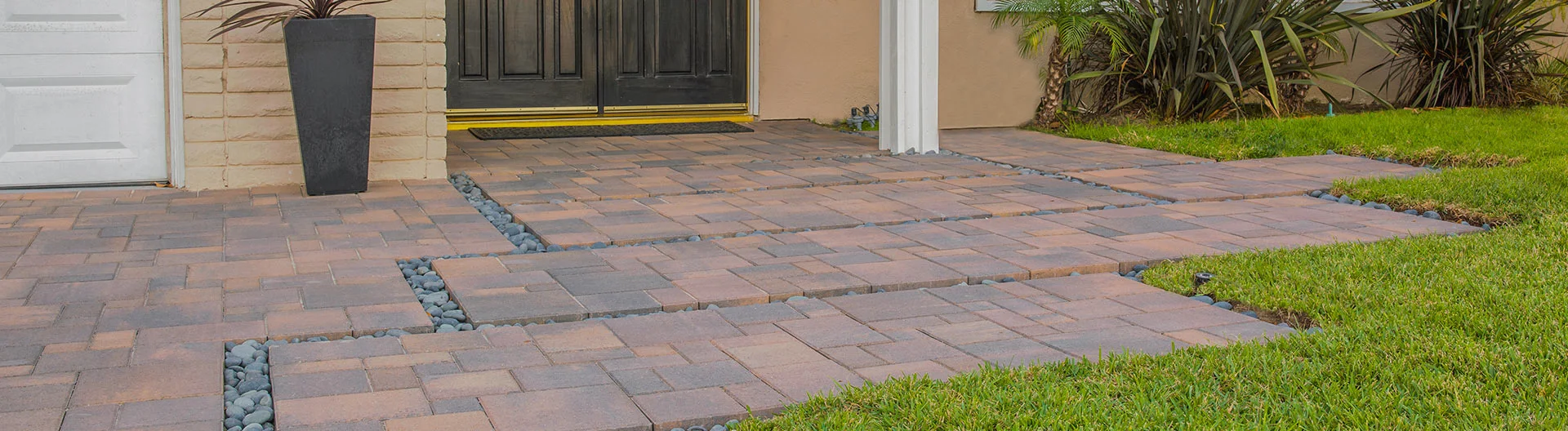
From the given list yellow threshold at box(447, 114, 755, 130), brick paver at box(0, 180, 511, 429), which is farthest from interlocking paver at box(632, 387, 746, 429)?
yellow threshold at box(447, 114, 755, 130)

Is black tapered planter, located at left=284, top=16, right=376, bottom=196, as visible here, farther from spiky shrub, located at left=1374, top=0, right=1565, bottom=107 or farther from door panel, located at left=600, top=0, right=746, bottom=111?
spiky shrub, located at left=1374, top=0, right=1565, bottom=107

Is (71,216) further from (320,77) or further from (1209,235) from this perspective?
(1209,235)

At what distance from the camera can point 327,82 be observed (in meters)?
5.30

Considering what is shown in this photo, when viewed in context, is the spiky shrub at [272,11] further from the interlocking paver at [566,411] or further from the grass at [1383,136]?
the grass at [1383,136]

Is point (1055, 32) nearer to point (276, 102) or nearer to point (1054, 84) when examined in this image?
point (1054, 84)

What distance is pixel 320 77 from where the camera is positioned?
5289 millimetres

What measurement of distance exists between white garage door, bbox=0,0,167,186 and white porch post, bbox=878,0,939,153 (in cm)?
346

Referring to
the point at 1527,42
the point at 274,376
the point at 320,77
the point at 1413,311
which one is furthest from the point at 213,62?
the point at 1527,42

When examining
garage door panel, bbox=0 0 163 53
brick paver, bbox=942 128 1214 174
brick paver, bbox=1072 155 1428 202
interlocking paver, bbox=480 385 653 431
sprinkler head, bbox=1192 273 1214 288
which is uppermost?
garage door panel, bbox=0 0 163 53

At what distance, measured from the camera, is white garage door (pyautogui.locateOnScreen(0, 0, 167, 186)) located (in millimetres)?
5434

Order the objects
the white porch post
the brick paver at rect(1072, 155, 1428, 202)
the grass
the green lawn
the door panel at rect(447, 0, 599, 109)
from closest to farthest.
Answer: the green lawn < the brick paver at rect(1072, 155, 1428, 202) < the grass < the white porch post < the door panel at rect(447, 0, 599, 109)

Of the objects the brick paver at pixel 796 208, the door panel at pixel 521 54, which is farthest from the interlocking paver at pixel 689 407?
the door panel at pixel 521 54

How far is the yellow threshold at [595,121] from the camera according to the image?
26.5 ft

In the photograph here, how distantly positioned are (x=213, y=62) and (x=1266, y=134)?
522 cm
